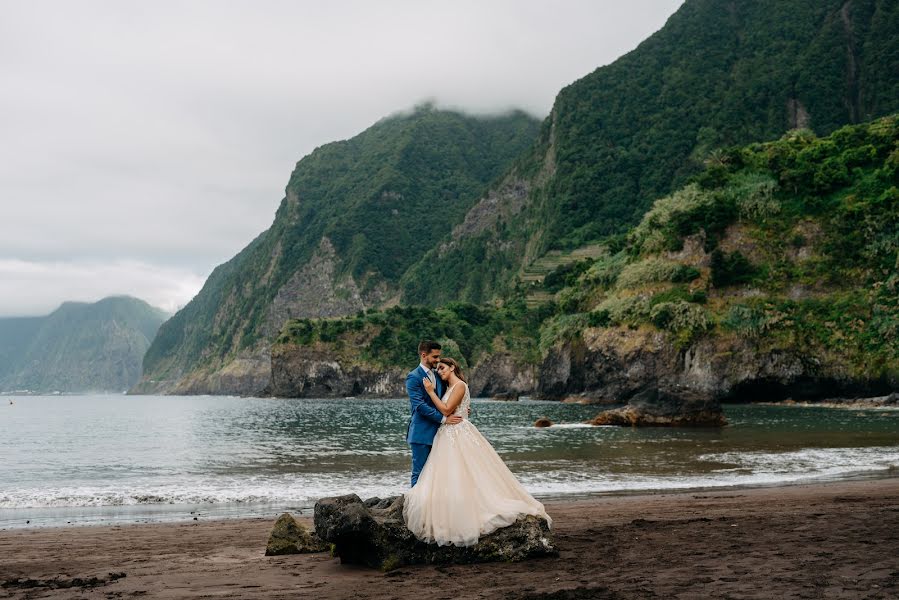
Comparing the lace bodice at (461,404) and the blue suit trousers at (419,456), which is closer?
the lace bodice at (461,404)

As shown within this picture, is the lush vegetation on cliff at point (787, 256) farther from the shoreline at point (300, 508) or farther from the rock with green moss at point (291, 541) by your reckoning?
the rock with green moss at point (291, 541)

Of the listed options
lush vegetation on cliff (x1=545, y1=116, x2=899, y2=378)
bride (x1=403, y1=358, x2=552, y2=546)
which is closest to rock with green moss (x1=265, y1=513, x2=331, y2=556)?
bride (x1=403, y1=358, x2=552, y2=546)

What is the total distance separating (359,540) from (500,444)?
25.4 metres

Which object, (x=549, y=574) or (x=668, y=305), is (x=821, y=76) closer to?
(x=668, y=305)

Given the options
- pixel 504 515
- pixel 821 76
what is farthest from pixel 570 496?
pixel 821 76

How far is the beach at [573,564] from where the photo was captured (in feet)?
24.8

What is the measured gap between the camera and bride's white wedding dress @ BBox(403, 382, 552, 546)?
9484mm

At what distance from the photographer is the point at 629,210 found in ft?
529

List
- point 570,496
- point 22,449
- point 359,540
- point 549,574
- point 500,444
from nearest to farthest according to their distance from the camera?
point 549,574, point 359,540, point 570,496, point 500,444, point 22,449

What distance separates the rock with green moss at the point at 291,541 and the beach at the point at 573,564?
0.99 feet

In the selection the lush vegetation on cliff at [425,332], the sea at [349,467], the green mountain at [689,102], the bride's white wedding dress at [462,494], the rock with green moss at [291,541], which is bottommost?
the sea at [349,467]

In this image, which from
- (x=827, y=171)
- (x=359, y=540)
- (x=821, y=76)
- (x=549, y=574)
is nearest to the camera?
(x=549, y=574)

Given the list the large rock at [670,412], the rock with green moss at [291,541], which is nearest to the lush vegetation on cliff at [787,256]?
the large rock at [670,412]

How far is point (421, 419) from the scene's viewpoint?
10.2 metres
